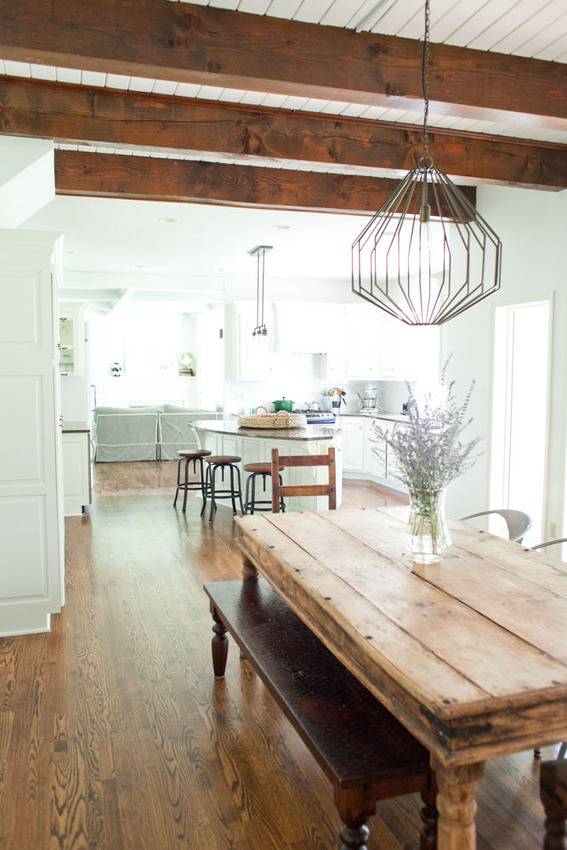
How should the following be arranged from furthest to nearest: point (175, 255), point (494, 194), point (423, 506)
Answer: point (175, 255) → point (494, 194) → point (423, 506)

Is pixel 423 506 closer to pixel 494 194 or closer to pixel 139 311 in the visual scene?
pixel 494 194

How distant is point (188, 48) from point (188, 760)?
2.63 meters

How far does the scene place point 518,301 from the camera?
4.93 m

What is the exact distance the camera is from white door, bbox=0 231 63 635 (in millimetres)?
3676

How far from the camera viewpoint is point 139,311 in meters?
14.5

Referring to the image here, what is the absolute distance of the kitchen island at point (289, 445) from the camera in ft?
20.7

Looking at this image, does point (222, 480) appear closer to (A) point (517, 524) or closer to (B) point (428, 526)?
(A) point (517, 524)

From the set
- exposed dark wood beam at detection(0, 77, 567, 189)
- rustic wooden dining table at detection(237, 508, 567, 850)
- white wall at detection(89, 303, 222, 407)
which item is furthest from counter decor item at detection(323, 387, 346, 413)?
rustic wooden dining table at detection(237, 508, 567, 850)

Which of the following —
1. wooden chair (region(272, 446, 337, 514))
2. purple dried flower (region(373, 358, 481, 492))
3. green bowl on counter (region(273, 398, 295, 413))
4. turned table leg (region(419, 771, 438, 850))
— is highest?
purple dried flower (region(373, 358, 481, 492))

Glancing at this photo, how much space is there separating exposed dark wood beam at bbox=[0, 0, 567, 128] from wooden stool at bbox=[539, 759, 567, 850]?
249cm

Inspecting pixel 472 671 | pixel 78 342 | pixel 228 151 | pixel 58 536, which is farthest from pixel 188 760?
pixel 78 342

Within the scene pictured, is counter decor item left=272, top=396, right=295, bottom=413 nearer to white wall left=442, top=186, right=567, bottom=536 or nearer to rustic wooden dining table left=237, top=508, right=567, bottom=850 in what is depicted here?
white wall left=442, top=186, right=567, bottom=536

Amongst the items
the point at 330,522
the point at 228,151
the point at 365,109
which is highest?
the point at 365,109

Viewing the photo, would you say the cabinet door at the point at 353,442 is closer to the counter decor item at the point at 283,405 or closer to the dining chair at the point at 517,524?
the counter decor item at the point at 283,405
